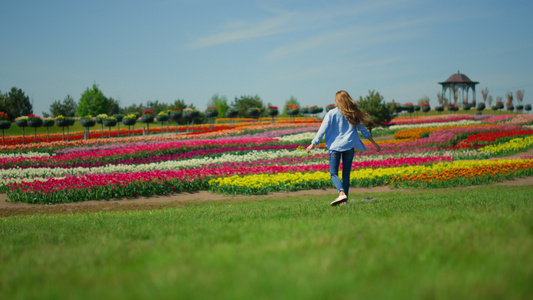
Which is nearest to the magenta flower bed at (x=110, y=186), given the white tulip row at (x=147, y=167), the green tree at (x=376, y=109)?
the white tulip row at (x=147, y=167)

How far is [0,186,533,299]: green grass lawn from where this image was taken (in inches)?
94.0

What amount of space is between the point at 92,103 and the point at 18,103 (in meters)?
9.59

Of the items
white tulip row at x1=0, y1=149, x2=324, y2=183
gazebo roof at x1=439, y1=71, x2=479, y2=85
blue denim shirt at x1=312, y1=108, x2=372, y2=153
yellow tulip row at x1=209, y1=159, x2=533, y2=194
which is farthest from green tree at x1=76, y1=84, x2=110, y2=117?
blue denim shirt at x1=312, y1=108, x2=372, y2=153

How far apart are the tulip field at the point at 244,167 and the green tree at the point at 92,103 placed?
34147 millimetres

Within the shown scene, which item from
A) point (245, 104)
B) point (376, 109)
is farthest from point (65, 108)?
point (376, 109)

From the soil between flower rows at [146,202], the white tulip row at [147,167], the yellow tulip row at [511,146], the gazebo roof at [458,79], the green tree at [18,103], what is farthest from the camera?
the gazebo roof at [458,79]

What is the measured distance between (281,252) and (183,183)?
9462mm

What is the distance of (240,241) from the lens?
3729 millimetres

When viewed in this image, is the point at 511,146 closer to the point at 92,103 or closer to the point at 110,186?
the point at 110,186

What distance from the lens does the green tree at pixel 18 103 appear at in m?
54.9

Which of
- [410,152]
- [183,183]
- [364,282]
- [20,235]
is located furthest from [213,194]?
[410,152]

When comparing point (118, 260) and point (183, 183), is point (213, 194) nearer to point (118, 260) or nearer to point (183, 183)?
point (183, 183)

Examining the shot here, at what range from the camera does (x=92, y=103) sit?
5853cm

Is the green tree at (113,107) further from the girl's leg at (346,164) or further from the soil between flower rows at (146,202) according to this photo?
the girl's leg at (346,164)
